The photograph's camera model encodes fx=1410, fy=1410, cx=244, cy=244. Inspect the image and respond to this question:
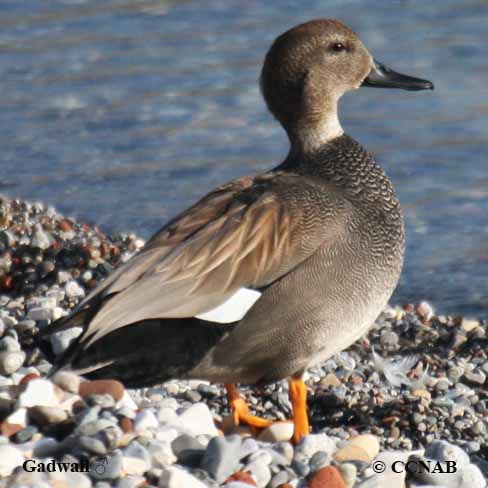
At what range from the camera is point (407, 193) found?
8039 millimetres

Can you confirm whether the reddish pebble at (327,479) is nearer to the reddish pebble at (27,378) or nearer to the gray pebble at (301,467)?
the gray pebble at (301,467)

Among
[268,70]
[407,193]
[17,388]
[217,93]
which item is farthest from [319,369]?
[217,93]

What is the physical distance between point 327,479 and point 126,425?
0.58 meters

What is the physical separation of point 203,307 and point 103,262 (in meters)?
1.91


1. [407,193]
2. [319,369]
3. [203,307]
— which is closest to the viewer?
[203,307]

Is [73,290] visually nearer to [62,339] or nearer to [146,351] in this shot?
[62,339]

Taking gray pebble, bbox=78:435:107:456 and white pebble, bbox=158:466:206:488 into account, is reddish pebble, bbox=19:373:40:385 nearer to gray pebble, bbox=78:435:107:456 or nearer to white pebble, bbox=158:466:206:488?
gray pebble, bbox=78:435:107:456

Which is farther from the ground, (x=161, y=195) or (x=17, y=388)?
(x=17, y=388)

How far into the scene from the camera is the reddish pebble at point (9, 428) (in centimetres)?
385

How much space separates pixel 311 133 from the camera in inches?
→ 214

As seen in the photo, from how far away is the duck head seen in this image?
540 centimetres

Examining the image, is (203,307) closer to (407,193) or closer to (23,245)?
(23,245)

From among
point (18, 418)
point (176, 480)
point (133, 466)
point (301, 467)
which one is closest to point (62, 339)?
point (18, 418)

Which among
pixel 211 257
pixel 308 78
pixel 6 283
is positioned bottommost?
pixel 6 283
